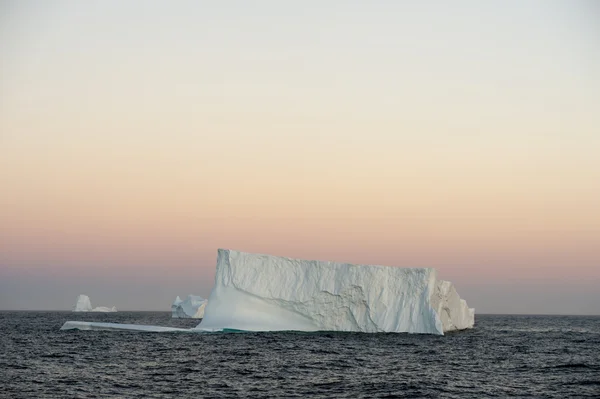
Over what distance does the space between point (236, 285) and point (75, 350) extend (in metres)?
8.84

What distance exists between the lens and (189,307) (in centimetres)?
5966

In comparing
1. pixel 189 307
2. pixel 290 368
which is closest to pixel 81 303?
pixel 189 307

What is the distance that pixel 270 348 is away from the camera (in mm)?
22531

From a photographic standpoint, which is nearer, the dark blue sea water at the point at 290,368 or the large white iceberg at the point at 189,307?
the dark blue sea water at the point at 290,368

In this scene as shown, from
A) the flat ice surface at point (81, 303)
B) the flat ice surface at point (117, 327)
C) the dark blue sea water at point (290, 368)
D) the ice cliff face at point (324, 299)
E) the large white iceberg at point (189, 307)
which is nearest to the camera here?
the dark blue sea water at point (290, 368)

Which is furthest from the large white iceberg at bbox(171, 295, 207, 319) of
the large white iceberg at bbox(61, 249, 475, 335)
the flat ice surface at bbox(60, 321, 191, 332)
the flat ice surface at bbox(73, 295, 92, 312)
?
the large white iceberg at bbox(61, 249, 475, 335)

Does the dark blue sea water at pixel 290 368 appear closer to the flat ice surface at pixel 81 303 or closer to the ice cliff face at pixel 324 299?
the ice cliff face at pixel 324 299

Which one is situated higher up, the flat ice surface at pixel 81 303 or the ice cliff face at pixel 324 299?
the ice cliff face at pixel 324 299

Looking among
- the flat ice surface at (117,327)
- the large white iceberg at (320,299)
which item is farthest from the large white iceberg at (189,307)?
the large white iceberg at (320,299)

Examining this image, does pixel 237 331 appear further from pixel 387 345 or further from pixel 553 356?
pixel 553 356

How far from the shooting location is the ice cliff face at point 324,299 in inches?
1118

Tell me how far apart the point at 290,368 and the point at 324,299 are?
1114cm

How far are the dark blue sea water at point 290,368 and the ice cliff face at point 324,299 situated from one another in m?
2.04

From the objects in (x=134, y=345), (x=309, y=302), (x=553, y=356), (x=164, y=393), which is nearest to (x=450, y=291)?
(x=309, y=302)
